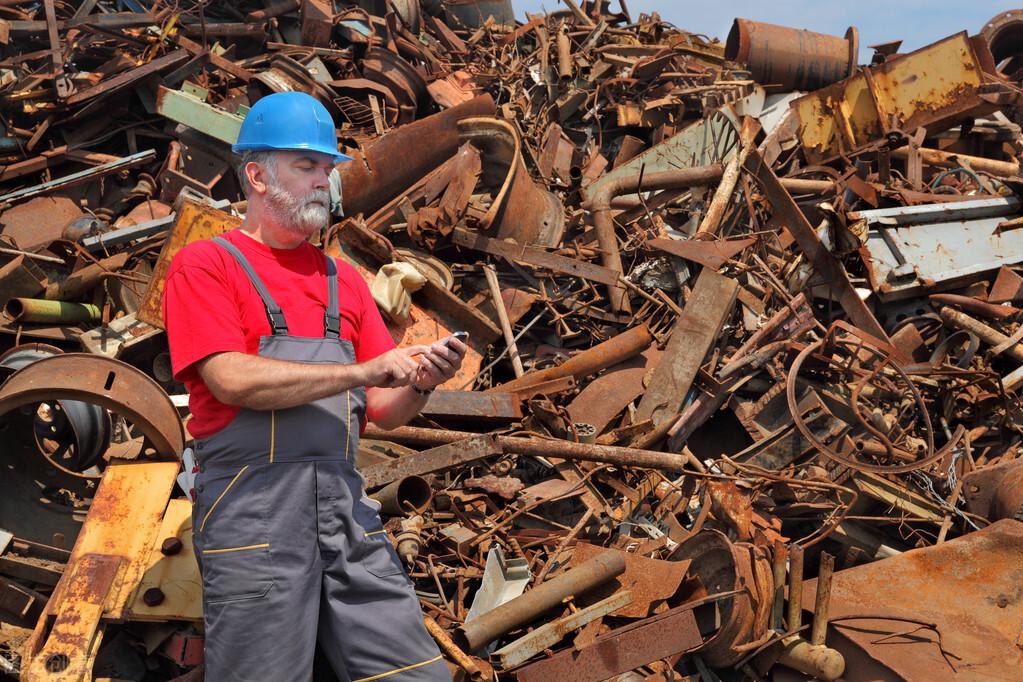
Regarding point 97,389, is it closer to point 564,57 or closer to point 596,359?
point 596,359

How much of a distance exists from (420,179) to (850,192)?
11.1 ft

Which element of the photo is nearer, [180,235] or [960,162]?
[180,235]

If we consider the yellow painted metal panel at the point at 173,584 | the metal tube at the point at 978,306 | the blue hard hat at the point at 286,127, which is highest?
the blue hard hat at the point at 286,127

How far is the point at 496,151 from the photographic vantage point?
7285mm

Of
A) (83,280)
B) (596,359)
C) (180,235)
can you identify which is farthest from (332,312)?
(83,280)

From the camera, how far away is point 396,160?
6.95 metres

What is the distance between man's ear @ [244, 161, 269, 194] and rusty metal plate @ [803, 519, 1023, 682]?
287 cm

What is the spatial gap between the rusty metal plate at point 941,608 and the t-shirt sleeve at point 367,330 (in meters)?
2.29

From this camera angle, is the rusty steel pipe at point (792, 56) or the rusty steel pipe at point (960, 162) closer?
the rusty steel pipe at point (960, 162)

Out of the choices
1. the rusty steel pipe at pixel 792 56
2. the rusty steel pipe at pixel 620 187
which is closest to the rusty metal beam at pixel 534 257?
the rusty steel pipe at pixel 620 187

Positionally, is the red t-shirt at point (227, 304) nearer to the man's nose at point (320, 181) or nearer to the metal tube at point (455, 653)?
the man's nose at point (320, 181)

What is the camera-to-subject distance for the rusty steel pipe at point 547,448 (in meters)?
4.27

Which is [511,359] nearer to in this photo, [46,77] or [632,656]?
[632,656]

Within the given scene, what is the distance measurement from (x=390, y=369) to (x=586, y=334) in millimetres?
3904
